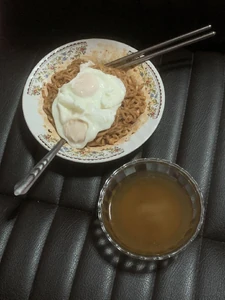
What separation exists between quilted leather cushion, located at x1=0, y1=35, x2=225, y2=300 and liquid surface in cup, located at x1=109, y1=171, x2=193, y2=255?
55 mm

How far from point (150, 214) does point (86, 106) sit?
36 centimetres

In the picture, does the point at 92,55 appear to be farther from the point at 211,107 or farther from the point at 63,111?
the point at 211,107

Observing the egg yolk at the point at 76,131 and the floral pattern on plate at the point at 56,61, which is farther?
the floral pattern on plate at the point at 56,61

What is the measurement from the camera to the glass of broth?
125 cm

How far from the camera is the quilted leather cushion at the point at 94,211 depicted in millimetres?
1260

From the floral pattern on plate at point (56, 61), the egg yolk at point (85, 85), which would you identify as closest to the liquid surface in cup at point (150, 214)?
the egg yolk at point (85, 85)

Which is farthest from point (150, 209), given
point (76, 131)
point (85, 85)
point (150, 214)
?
point (85, 85)

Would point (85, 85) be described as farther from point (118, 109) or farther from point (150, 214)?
point (150, 214)

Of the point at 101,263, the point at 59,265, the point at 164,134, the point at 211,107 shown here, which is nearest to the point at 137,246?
the point at 101,263

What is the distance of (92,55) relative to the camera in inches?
59.5

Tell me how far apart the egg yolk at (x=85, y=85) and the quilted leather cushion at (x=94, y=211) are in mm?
Result: 209

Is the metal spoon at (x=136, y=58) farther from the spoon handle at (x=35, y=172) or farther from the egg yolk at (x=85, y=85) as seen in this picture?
the egg yolk at (x=85, y=85)

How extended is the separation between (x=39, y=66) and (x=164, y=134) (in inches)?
17.3

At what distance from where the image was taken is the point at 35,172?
1223mm
